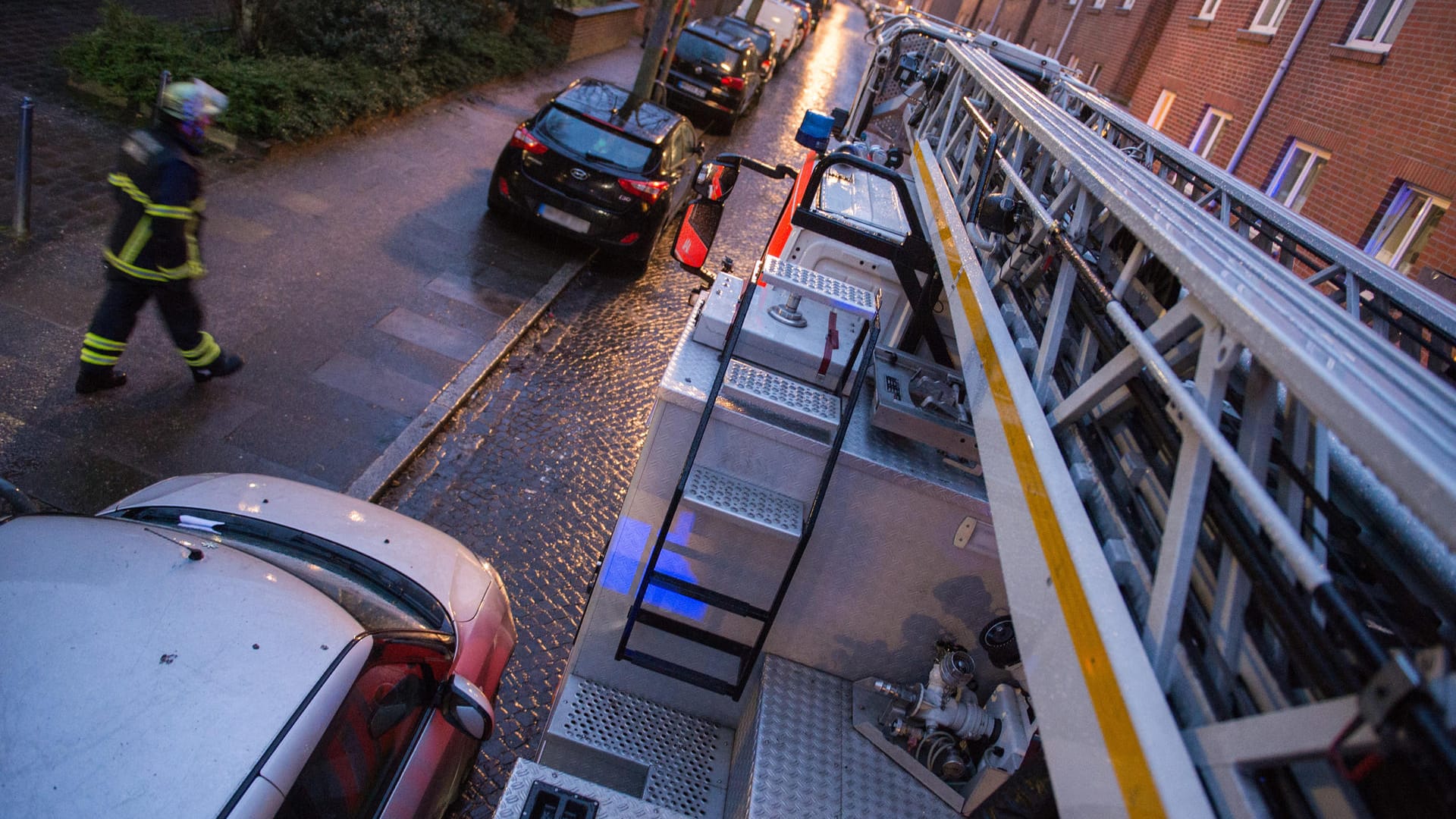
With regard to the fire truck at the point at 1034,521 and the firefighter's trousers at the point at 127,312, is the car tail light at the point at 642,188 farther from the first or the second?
the firefighter's trousers at the point at 127,312

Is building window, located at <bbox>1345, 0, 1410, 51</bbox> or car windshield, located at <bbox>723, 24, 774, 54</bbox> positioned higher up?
building window, located at <bbox>1345, 0, 1410, 51</bbox>

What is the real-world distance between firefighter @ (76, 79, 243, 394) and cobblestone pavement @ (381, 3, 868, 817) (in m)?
1.92

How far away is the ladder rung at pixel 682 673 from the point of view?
3709 mm

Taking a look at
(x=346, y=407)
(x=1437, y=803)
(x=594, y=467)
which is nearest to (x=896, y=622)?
(x=1437, y=803)

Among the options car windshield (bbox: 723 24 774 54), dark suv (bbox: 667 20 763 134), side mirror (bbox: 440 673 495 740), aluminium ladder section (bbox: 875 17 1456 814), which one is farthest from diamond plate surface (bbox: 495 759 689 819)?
car windshield (bbox: 723 24 774 54)

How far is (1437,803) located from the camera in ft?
3.58

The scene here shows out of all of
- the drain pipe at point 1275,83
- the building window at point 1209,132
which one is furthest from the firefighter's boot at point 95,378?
the building window at point 1209,132

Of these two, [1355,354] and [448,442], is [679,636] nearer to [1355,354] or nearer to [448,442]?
[1355,354]

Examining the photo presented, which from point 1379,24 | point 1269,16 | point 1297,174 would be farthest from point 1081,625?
point 1269,16

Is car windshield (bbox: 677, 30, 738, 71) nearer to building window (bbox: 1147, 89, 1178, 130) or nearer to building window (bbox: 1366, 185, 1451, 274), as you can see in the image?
building window (bbox: 1147, 89, 1178, 130)

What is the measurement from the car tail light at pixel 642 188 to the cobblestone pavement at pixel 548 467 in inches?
43.0

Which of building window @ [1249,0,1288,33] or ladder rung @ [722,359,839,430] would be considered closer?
ladder rung @ [722,359,839,430]

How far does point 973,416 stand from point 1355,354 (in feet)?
4.88

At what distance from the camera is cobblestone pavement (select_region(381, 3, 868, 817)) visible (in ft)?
16.3
